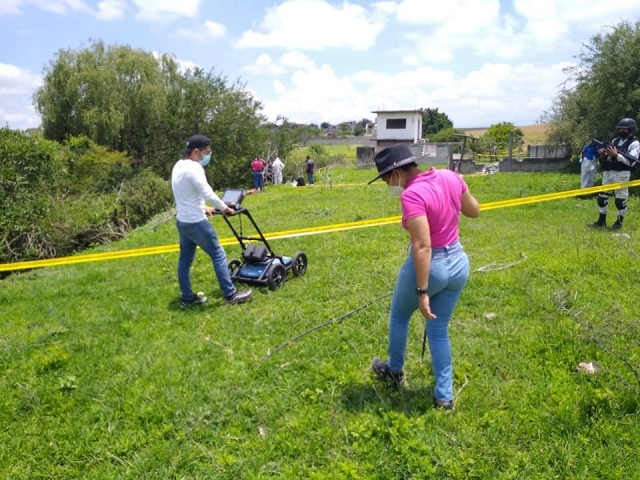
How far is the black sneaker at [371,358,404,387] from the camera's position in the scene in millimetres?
3662

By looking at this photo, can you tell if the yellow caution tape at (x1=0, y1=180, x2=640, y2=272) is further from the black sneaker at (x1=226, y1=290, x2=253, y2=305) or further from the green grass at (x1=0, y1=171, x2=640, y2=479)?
the black sneaker at (x1=226, y1=290, x2=253, y2=305)

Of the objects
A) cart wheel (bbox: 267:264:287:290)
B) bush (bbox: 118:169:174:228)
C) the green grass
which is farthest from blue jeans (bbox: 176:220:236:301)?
bush (bbox: 118:169:174:228)

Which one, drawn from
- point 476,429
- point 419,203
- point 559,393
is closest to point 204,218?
point 419,203

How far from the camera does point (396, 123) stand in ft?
173

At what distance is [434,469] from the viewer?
283cm

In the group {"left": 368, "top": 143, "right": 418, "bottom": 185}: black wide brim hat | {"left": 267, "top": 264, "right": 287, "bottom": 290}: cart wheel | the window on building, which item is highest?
the window on building

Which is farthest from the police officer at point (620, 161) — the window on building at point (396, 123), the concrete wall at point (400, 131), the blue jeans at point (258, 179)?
the window on building at point (396, 123)

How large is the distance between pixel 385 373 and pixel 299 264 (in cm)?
311

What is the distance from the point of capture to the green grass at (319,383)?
3025 millimetres

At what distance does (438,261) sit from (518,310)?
92.2 inches

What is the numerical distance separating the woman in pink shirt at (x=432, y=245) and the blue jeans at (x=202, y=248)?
2.64 meters

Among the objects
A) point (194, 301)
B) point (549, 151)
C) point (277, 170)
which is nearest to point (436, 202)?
point (194, 301)

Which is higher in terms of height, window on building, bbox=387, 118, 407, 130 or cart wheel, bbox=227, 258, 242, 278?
window on building, bbox=387, 118, 407, 130

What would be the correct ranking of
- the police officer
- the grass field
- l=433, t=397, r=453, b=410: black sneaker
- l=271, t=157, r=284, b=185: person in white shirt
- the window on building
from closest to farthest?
1. l=433, t=397, r=453, b=410: black sneaker
2. the police officer
3. the grass field
4. l=271, t=157, r=284, b=185: person in white shirt
5. the window on building
